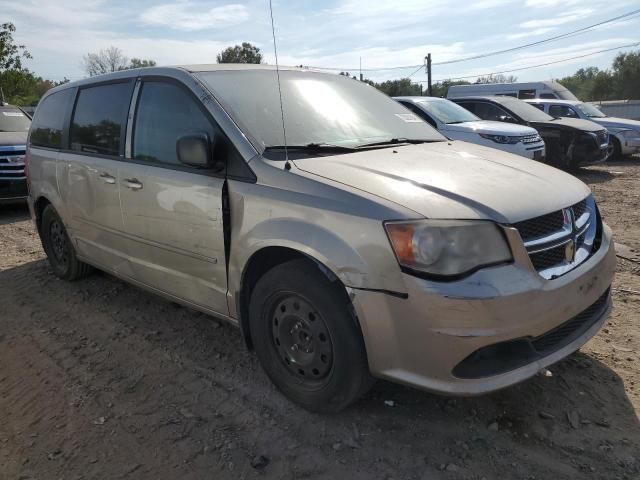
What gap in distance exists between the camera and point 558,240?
2506 millimetres

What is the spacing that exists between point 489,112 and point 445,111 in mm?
2311

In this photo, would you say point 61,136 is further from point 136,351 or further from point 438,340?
point 438,340

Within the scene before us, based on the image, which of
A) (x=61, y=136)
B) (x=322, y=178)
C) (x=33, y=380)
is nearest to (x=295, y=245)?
(x=322, y=178)

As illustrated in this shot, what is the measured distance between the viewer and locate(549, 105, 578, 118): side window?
13327 mm

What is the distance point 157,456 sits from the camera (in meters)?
2.54

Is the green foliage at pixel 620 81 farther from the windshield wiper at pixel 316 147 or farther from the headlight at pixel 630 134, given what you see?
the windshield wiper at pixel 316 147

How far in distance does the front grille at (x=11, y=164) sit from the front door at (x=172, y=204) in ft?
19.8

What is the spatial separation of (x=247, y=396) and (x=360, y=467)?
87 cm

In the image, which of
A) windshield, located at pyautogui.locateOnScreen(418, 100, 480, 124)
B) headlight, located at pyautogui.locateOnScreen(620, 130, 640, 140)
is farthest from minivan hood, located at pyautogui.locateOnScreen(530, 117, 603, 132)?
windshield, located at pyautogui.locateOnScreen(418, 100, 480, 124)

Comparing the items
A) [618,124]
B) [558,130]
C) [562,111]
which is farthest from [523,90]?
[558,130]

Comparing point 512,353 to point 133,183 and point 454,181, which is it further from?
point 133,183

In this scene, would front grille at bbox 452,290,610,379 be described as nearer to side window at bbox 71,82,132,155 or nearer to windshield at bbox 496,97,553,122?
side window at bbox 71,82,132,155

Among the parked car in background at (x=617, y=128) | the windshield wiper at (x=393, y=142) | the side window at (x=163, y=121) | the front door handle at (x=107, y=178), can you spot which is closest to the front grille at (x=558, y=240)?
the windshield wiper at (x=393, y=142)

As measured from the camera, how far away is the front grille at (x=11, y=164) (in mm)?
8484
